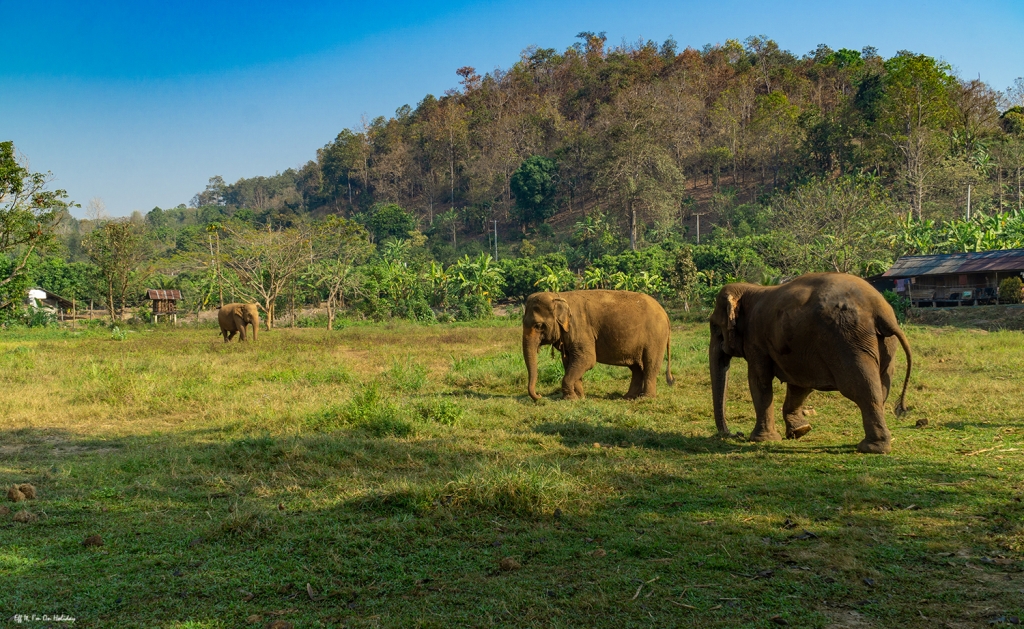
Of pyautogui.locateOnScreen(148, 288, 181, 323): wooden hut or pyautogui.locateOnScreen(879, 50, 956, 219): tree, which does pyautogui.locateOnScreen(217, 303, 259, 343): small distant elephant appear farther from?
pyautogui.locateOnScreen(879, 50, 956, 219): tree

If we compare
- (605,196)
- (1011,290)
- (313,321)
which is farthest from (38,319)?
(605,196)

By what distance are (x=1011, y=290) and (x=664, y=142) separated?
170ft

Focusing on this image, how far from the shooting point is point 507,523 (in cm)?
568

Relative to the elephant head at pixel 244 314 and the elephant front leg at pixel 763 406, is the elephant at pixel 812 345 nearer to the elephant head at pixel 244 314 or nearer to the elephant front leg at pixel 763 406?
the elephant front leg at pixel 763 406

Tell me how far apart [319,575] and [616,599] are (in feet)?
6.17

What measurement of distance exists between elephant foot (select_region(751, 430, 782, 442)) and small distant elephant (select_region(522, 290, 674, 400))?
4.12m

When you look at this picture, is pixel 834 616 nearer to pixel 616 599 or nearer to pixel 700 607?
pixel 700 607

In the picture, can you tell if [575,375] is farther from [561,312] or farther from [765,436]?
[765,436]

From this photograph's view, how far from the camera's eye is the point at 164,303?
152ft

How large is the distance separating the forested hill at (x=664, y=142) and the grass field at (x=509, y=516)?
158 feet

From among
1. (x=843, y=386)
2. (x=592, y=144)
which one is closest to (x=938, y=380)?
(x=843, y=386)

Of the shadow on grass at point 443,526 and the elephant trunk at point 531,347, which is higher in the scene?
the elephant trunk at point 531,347

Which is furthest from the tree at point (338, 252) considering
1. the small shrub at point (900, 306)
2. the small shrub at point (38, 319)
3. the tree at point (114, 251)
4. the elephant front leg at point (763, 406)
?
the elephant front leg at point (763, 406)

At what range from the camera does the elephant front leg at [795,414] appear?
28.4ft
